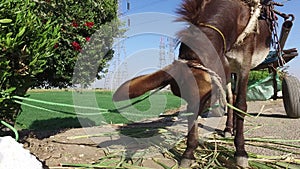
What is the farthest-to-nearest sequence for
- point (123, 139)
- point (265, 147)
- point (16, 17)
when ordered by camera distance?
point (123, 139)
point (265, 147)
point (16, 17)

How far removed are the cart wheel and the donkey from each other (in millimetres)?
2325

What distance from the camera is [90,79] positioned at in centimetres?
368

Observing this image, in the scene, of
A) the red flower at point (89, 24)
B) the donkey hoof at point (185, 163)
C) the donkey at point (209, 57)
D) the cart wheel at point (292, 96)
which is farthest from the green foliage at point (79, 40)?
the cart wheel at point (292, 96)

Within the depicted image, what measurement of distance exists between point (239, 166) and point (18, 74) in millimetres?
1951

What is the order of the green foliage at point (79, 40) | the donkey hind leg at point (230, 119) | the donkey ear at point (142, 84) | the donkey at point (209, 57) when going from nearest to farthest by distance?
the donkey ear at point (142, 84) < the donkey at point (209, 57) < the green foliage at point (79, 40) < the donkey hind leg at point (230, 119)

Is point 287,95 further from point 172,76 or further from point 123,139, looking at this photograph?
point 172,76

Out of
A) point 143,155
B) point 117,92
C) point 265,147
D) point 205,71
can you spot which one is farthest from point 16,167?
point 265,147

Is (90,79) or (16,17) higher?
(16,17)

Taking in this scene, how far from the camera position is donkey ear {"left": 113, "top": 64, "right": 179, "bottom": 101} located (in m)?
1.93

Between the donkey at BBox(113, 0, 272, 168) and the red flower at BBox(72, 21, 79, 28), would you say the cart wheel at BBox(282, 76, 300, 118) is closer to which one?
the donkey at BBox(113, 0, 272, 168)

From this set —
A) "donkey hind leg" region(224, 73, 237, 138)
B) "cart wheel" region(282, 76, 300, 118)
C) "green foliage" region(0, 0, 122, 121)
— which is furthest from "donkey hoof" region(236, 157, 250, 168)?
"cart wheel" region(282, 76, 300, 118)

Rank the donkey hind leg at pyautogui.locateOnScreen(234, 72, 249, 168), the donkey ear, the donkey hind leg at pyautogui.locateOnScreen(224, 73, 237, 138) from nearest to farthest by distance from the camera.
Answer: the donkey ear
the donkey hind leg at pyautogui.locateOnScreen(234, 72, 249, 168)
the donkey hind leg at pyautogui.locateOnScreen(224, 73, 237, 138)

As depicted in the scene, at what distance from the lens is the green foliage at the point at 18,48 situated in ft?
6.52

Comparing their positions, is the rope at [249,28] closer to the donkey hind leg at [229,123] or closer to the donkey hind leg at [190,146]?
the donkey hind leg at [190,146]
